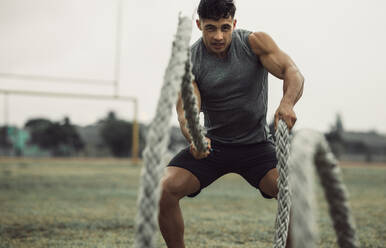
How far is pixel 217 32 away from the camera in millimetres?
2822

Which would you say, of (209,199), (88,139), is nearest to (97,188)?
(209,199)

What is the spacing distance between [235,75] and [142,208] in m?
1.85

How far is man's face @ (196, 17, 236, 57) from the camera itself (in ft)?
9.13

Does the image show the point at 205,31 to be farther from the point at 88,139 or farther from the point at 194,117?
the point at 88,139

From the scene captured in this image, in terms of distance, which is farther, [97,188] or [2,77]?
[2,77]

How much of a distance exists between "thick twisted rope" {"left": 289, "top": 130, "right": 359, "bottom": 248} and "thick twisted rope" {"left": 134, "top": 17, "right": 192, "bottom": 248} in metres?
0.38

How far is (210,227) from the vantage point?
15.5ft

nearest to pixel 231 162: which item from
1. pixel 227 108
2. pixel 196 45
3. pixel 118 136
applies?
pixel 227 108

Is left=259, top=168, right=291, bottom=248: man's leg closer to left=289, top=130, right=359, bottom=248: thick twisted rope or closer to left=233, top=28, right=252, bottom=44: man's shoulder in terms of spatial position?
left=233, top=28, right=252, bottom=44: man's shoulder

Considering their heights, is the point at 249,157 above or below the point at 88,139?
above

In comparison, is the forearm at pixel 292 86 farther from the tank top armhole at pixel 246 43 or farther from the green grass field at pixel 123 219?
the green grass field at pixel 123 219

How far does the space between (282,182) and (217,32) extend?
1.08 m

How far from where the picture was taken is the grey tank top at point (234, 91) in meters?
3.02

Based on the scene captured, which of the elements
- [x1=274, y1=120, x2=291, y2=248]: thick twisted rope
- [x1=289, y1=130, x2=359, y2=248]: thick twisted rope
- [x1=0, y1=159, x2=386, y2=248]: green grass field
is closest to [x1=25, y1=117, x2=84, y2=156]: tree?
[x1=0, y1=159, x2=386, y2=248]: green grass field
